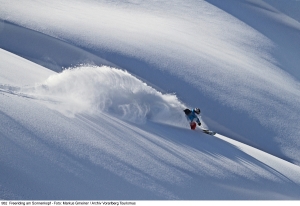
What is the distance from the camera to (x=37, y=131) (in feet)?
19.6

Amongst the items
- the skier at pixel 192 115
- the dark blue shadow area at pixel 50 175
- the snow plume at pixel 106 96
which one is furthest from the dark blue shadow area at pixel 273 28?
the dark blue shadow area at pixel 50 175

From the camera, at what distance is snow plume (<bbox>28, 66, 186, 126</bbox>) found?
7.34 m

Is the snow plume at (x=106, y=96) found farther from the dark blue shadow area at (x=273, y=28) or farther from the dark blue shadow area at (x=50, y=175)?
the dark blue shadow area at (x=273, y=28)

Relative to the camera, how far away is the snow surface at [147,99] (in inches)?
223

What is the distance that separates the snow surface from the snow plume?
1.0 inches

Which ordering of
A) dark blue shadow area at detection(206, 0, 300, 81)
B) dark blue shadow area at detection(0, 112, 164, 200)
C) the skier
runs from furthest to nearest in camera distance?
dark blue shadow area at detection(206, 0, 300, 81)
the skier
dark blue shadow area at detection(0, 112, 164, 200)

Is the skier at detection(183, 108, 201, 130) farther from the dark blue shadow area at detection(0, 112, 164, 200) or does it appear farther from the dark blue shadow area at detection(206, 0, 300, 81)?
the dark blue shadow area at detection(206, 0, 300, 81)

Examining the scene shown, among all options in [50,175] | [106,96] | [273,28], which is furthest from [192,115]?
[273,28]

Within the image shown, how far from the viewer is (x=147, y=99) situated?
8383 mm

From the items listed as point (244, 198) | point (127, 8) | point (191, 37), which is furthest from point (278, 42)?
point (244, 198)

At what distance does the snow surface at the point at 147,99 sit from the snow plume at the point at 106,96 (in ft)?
0.08

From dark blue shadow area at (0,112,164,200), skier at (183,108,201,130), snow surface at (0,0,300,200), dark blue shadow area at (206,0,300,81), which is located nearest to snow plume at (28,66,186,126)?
snow surface at (0,0,300,200)

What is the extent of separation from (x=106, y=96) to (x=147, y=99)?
3.17 feet

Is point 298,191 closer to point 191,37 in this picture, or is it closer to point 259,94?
point 259,94
